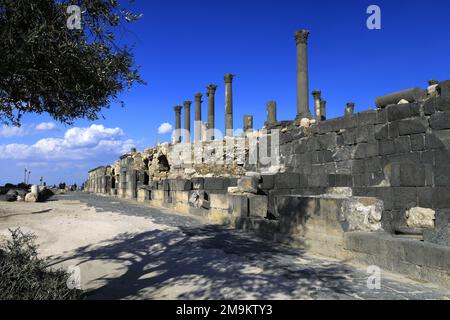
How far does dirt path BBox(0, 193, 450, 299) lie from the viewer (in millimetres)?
5195

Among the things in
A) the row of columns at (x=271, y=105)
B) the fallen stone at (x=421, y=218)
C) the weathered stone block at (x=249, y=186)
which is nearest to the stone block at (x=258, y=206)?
the weathered stone block at (x=249, y=186)

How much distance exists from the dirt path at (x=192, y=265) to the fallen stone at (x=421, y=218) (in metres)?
2.84

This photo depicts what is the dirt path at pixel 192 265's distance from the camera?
5195 millimetres

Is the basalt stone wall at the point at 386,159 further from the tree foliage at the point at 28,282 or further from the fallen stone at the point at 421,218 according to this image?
the tree foliage at the point at 28,282

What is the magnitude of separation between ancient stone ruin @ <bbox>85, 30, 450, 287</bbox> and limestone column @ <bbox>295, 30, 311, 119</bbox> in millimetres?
4828

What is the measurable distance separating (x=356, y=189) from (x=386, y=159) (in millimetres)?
1340

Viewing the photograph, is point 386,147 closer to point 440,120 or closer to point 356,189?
point 356,189

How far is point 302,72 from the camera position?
2480cm

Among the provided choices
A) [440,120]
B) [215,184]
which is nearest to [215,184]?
[215,184]

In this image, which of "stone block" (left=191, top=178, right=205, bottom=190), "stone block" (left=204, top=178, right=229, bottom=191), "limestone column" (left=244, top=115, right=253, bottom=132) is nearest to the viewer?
"stone block" (left=204, top=178, right=229, bottom=191)

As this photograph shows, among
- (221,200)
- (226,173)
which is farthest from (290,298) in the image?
(226,173)

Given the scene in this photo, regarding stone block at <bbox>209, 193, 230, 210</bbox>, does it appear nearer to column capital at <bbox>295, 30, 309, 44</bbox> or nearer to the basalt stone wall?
the basalt stone wall

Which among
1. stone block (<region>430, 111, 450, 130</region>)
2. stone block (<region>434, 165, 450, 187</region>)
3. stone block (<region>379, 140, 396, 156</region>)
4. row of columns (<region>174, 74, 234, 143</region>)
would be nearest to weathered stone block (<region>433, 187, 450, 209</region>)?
stone block (<region>434, 165, 450, 187</region>)
